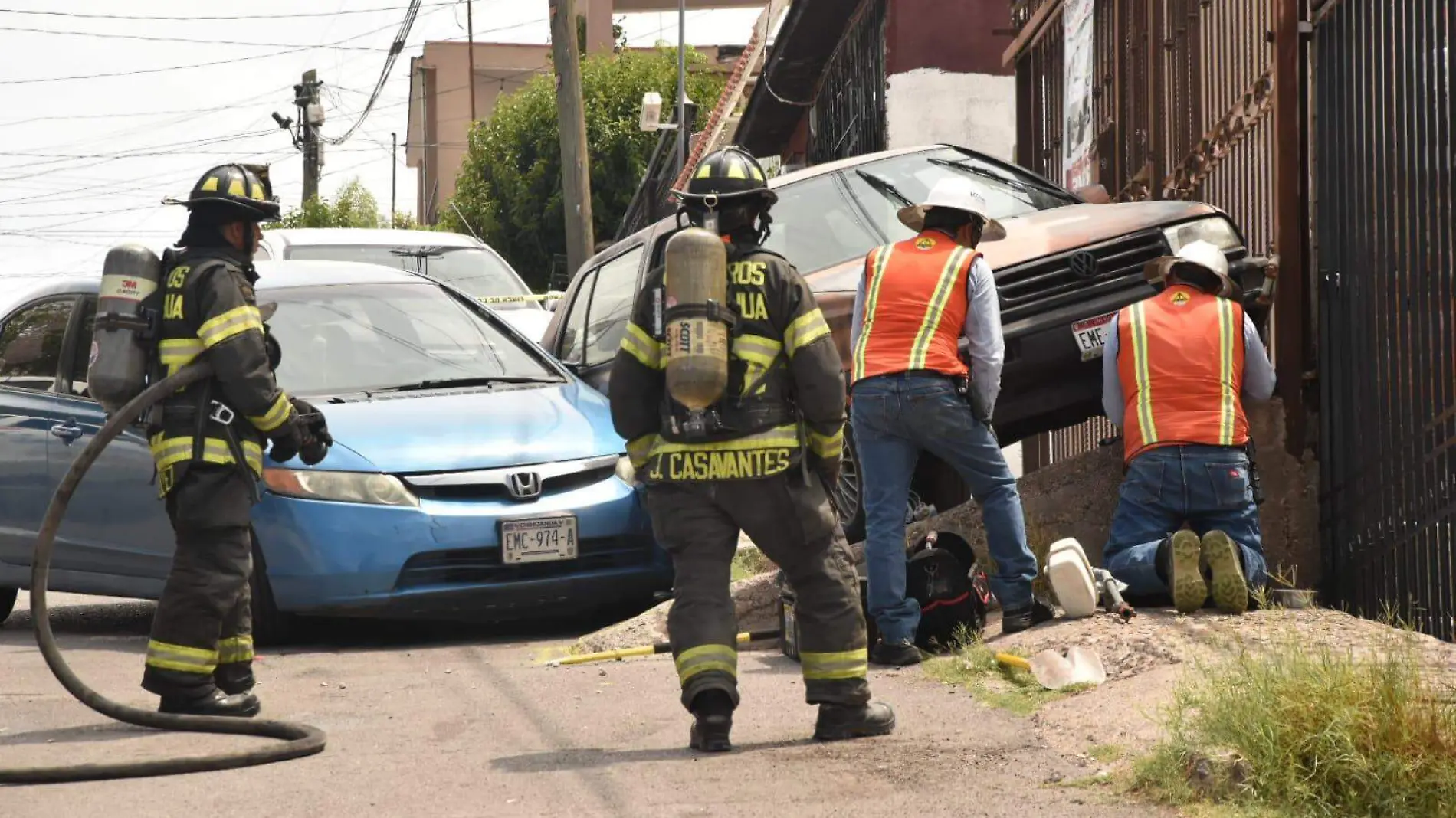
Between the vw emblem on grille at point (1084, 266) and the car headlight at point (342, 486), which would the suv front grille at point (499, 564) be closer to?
the car headlight at point (342, 486)

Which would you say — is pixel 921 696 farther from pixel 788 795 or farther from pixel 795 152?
pixel 795 152

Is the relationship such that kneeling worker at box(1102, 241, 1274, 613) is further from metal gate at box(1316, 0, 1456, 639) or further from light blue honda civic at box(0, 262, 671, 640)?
light blue honda civic at box(0, 262, 671, 640)

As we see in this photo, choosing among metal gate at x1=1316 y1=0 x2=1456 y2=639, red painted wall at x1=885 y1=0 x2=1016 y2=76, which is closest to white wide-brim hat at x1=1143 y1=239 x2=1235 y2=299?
metal gate at x1=1316 y1=0 x2=1456 y2=639

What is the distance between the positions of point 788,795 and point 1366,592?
11.6 ft

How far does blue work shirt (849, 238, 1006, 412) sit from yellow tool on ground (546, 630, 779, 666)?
138 centimetres

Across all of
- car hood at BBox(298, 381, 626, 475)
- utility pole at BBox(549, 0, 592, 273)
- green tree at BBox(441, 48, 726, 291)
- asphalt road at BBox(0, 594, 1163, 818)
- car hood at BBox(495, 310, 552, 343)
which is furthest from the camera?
green tree at BBox(441, 48, 726, 291)

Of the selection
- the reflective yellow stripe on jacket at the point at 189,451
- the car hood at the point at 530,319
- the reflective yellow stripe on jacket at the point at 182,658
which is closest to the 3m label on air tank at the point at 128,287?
the reflective yellow stripe on jacket at the point at 189,451

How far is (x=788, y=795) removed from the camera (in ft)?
15.5

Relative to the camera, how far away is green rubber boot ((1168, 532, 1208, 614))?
6895mm

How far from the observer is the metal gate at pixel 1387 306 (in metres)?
6.67

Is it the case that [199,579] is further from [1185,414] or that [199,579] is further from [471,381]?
[1185,414]

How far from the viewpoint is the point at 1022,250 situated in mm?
8102

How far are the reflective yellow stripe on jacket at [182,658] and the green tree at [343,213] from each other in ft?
83.3

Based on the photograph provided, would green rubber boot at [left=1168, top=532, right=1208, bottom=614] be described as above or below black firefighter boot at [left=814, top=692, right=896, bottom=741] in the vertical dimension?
above
